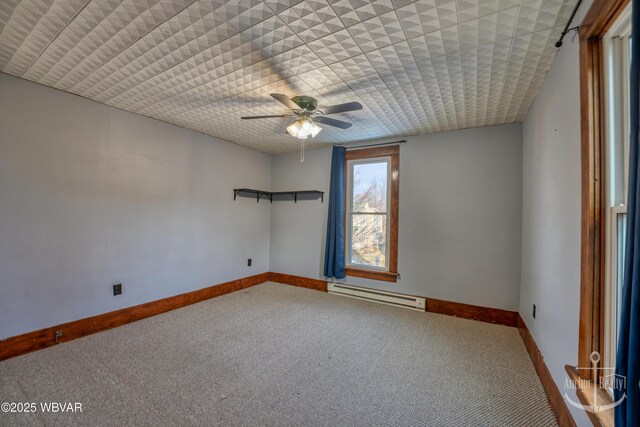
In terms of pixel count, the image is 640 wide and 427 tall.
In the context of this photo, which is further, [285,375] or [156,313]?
[156,313]

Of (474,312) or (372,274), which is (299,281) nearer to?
(372,274)

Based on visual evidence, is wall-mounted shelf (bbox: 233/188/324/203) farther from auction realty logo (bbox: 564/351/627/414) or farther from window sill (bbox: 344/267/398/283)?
auction realty logo (bbox: 564/351/627/414)

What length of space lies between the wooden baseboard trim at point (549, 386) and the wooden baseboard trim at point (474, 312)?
0.45m

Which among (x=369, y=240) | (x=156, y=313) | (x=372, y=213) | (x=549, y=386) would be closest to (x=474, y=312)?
(x=549, y=386)

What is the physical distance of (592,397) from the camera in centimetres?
114

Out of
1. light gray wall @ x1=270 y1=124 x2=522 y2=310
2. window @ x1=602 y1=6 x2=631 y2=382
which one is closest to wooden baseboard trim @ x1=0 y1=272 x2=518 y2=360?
light gray wall @ x1=270 y1=124 x2=522 y2=310

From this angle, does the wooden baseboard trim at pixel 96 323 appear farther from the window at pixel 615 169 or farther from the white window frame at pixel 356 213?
the window at pixel 615 169

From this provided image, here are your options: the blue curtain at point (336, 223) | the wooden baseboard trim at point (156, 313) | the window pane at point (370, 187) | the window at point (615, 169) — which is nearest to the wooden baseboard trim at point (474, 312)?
the wooden baseboard trim at point (156, 313)

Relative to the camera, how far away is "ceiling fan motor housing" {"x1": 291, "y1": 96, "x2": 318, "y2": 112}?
235 cm

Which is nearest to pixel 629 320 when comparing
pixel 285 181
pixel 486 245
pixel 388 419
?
pixel 388 419

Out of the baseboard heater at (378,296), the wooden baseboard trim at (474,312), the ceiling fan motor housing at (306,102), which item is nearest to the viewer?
the ceiling fan motor housing at (306,102)

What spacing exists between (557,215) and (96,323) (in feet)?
13.2

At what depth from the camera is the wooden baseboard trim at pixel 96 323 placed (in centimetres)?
218

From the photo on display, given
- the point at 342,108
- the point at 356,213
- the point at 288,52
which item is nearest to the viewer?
the point at 288,52
